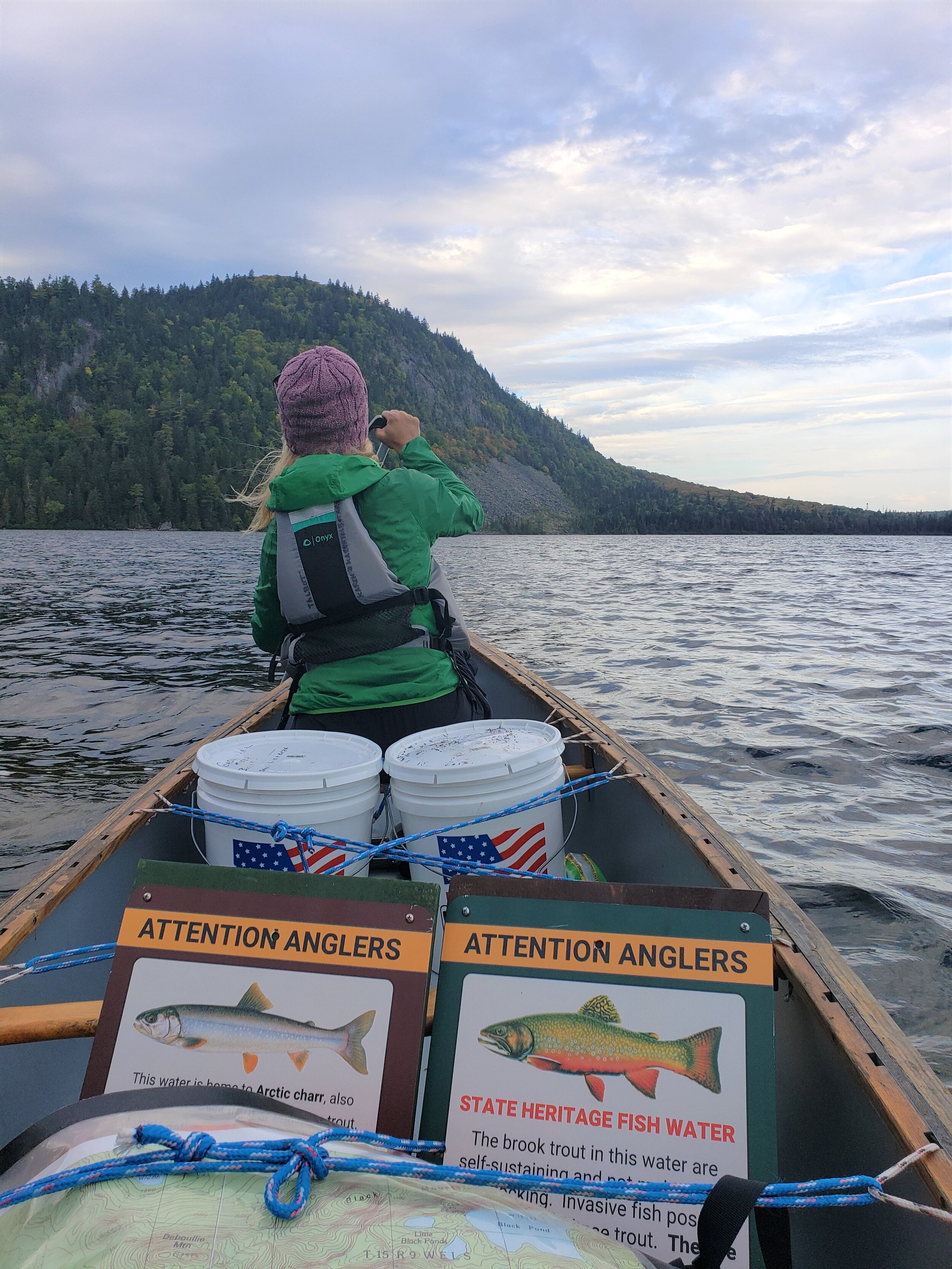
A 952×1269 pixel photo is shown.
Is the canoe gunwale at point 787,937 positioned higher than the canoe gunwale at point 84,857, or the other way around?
the canoe gunwale at point 787,937

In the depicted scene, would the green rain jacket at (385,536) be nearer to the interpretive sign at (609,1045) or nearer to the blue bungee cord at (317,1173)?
the interpretive sign at (609,1045)

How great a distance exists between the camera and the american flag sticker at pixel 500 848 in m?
2.74

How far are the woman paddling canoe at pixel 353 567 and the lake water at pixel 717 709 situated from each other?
321 cm

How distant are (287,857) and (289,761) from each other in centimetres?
40

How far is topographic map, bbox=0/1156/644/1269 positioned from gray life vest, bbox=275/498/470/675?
7.82 ft

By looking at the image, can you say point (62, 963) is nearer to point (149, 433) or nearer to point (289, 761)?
point (289, 761)

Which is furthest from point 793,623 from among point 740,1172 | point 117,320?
point 117,320

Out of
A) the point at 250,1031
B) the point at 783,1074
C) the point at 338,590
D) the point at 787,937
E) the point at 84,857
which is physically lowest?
the point at 783,1074

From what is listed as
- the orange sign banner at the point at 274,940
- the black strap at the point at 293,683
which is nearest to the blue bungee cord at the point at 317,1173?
the orange sign banner at the point at 274,940

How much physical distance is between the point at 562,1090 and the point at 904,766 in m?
7.94

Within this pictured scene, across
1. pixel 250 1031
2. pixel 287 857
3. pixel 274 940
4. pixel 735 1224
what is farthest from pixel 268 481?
pixel 735 1224

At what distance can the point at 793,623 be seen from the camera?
20.3 meters

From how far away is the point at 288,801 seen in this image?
8.77ft

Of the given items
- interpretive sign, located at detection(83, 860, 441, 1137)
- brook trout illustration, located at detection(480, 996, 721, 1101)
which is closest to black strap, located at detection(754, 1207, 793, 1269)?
brook trout illustration, located at detection(480, 996, 721, 1101)
